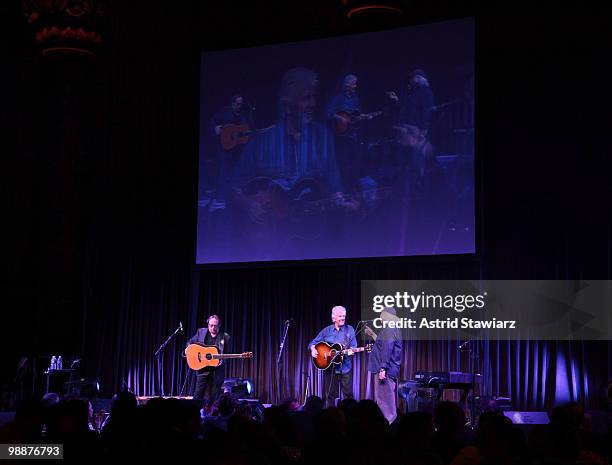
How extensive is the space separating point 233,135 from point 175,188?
1.59 metres

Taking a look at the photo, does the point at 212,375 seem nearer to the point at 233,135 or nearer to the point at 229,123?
the point at 233,135

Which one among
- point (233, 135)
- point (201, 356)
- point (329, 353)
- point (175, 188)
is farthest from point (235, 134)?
point (329, 353)

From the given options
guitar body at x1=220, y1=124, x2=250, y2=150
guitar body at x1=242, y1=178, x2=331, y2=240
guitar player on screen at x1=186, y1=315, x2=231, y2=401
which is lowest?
guitar player on screen at x1=186, y1=315, x2=231, y2=401

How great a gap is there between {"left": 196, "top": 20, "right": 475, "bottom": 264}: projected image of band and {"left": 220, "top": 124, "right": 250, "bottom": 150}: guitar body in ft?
0.06

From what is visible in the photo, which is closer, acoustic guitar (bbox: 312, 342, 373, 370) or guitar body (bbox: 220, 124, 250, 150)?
acoustic guitar (bbox: 312, 342, 373, 370)

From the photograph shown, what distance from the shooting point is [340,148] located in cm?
1394

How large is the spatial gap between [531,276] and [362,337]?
2.68m

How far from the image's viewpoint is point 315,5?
14594mm

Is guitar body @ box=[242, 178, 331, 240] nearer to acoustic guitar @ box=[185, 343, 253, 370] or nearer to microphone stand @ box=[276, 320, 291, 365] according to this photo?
microphone stand @ box=[276, 320, 291, 365]

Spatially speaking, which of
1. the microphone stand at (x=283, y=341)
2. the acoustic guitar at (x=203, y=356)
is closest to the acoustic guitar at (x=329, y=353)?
the microphone stand at (x=283, y=341)

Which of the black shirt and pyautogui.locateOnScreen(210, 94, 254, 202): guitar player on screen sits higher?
pyautogui.locateOnScreen(210, 94, 254, 202): guitar player on screen

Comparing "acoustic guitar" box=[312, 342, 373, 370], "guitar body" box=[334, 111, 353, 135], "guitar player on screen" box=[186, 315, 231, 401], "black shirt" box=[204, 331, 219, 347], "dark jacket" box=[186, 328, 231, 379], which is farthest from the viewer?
"guitar body" box=[334, 111, 353, 135]

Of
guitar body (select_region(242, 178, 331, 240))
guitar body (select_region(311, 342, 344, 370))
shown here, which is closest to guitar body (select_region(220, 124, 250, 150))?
guitar body (select_region(242, 178, 331, 240))

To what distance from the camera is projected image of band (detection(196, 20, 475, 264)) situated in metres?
13.0
